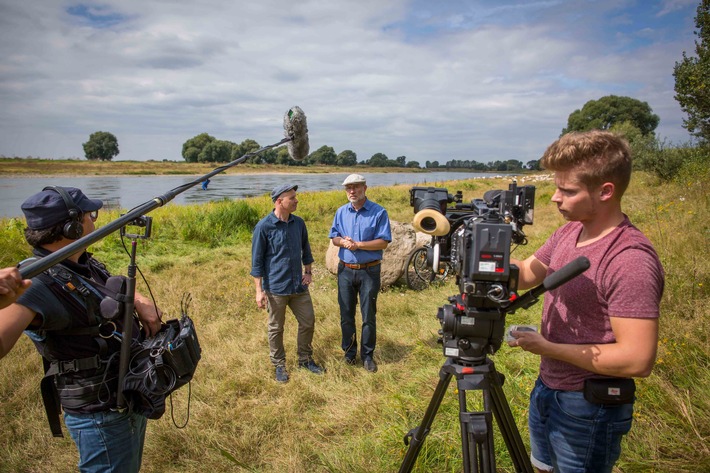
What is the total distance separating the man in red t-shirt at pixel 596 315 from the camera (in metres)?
1.32

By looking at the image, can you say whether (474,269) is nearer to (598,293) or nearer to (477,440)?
(598,293)

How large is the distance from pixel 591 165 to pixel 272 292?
345 centimetres

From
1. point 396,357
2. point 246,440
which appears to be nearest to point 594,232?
point 246,440

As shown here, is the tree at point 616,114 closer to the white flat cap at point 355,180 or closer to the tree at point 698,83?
the tree at point 698,83

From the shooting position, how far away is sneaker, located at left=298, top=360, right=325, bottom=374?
428 centimetres

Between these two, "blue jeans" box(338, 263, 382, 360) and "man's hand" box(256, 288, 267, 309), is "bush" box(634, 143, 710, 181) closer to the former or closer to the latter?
"blue jeans" box(338, 263, 382, 360)

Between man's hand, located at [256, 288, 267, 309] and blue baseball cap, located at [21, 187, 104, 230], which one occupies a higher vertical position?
blue baseball cap, located at [21, 187, 104, 230]

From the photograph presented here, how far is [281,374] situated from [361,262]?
147cm

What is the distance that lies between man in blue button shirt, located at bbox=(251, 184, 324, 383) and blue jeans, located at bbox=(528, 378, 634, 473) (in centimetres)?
297

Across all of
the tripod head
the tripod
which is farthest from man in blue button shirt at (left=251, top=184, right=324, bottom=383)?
the tripod head

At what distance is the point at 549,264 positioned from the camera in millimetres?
1852

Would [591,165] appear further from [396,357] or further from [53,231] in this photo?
[396,357]

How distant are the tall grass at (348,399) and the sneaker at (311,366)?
8 cm

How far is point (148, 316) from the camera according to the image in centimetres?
220
